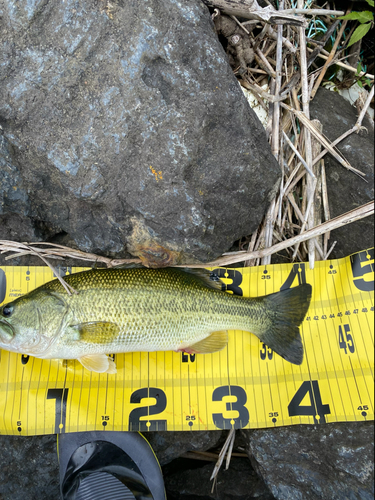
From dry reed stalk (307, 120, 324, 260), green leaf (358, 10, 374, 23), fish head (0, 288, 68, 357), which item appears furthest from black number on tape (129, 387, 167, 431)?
green leaf (358, 10, 374, 23)

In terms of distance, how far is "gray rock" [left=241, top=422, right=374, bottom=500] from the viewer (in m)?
2.96

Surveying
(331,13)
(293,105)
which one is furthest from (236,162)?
(331,13)

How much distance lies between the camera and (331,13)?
3318 millimetres

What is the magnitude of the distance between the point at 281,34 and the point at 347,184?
1.63 meters

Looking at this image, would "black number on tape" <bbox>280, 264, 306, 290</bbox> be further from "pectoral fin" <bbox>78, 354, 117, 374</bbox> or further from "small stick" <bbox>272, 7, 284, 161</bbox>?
"pectoral fin" <bbox>78, 354, 117, 374</bbox>

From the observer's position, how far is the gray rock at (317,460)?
2.96 metres

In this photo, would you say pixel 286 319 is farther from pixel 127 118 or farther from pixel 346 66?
pixel 346 66

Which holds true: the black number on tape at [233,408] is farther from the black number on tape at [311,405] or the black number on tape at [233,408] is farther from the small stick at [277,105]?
the small stick at [277,105]

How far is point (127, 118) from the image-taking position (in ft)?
8.55

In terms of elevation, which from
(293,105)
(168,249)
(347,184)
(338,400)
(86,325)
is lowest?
(338,400)

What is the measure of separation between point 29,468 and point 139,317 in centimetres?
185

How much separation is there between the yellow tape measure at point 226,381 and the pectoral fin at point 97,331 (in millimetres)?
501

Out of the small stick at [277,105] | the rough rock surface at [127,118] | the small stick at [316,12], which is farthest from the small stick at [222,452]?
the small stick at [316,12]

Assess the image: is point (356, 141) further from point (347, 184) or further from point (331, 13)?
point (331, 13)
